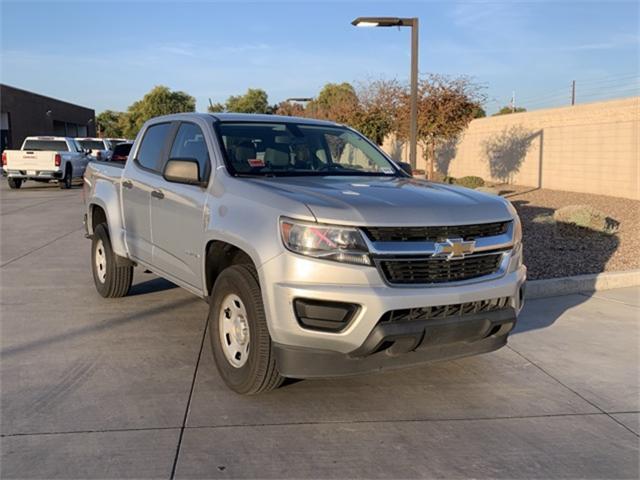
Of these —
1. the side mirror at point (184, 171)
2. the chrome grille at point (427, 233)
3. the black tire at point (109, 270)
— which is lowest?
the black tire at point (109, 270)

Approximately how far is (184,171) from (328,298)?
5.70 ft

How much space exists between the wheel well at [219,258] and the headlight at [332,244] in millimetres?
701

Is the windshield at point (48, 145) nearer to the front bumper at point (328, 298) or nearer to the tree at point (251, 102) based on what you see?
the front bumper at point (328, 298)

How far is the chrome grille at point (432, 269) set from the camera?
364cm

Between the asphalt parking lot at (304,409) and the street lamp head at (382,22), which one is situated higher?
the street lamp head at (382,22)

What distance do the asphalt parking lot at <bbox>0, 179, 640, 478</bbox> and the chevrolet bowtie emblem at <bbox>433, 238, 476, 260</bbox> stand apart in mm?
1082

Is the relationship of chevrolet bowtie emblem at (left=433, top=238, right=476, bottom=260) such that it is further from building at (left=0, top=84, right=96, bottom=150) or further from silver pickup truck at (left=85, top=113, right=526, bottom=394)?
building at (left=0, top=84, right=96, bottom=150)

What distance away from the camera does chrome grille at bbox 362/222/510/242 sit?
3627 mm

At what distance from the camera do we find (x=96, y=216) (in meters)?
7.21

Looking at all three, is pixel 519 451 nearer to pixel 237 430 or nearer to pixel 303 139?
pixel 237 430

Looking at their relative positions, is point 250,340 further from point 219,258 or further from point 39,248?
point 39,248

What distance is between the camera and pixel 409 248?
3.66m

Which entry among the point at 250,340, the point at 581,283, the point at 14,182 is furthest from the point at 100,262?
the point at 14,182

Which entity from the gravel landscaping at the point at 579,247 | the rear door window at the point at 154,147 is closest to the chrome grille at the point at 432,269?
the rear door window at the point at 154,147
